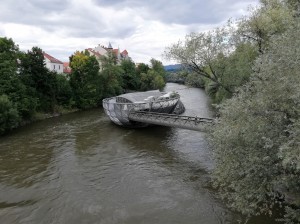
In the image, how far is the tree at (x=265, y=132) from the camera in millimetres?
8414

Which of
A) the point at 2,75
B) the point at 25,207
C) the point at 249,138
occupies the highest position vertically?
the point at 2,75

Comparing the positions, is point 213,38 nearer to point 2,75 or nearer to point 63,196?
point 63,196

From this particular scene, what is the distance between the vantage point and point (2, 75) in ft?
111

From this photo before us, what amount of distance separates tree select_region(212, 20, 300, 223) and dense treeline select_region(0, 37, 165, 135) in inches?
1040

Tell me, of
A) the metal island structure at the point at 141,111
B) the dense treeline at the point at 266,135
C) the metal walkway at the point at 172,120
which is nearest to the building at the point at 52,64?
the metal island structure at the point at 141,111

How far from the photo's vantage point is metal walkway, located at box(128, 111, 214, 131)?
21.6 meters

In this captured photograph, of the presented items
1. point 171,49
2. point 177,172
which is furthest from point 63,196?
point 171,49

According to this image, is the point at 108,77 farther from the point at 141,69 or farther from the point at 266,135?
the point at 266,135

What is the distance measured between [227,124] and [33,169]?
14.5 m

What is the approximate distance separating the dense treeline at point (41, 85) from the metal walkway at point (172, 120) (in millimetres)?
13231

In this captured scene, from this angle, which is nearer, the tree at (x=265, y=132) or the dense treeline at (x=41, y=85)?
the tree at (x=265, y=132)

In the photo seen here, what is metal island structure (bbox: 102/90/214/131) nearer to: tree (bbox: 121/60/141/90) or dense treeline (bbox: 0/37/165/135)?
dense treeline (bbox: 0/37/165/135)

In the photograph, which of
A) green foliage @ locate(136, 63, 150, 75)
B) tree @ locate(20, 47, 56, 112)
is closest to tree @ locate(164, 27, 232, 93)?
tree @ locate(20, 47, 56, 112)

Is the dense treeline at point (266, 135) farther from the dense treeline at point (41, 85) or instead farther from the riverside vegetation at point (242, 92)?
the dense treeline at point (41, 85)
